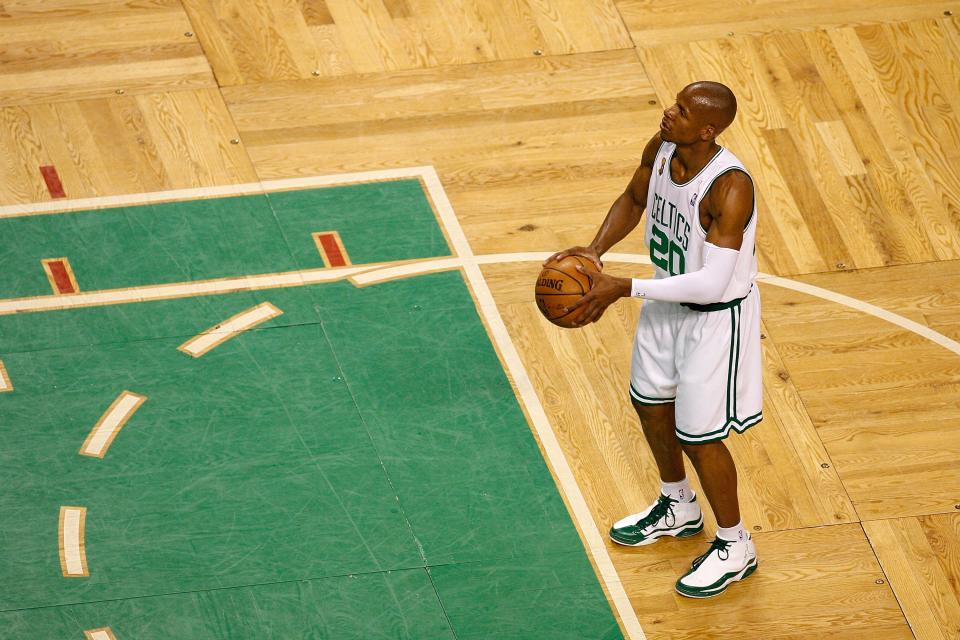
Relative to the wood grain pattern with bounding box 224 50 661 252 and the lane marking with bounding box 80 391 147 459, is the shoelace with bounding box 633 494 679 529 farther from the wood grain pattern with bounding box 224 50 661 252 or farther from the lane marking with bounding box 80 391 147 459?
the lane marking with bounding box 80 391 147 459

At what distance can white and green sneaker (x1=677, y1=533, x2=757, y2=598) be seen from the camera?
7.05m

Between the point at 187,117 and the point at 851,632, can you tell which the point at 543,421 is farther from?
the point at 187,117

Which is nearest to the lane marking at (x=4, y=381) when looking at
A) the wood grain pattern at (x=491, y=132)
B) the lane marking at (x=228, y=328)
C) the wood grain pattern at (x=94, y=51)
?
the lane marking at (x=228, y=328)

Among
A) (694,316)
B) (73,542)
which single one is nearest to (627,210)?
(694,316)

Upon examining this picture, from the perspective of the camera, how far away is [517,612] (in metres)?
6.99

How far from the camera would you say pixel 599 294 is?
21.2 feet

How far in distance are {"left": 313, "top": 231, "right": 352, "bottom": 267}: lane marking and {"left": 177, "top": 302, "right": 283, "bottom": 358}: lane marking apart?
20.2 inches

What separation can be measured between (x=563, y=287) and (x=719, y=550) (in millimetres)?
1465

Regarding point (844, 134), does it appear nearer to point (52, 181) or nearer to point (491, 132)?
point (491, 132)

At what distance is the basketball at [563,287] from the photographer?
21.5ft

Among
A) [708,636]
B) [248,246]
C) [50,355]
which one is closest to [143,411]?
[50,355]

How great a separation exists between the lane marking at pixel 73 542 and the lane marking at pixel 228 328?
46.7 inches

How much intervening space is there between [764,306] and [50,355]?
12.5 feet

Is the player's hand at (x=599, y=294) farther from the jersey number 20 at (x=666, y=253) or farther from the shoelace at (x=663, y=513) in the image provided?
the shoelace at (x=663, y=513)
